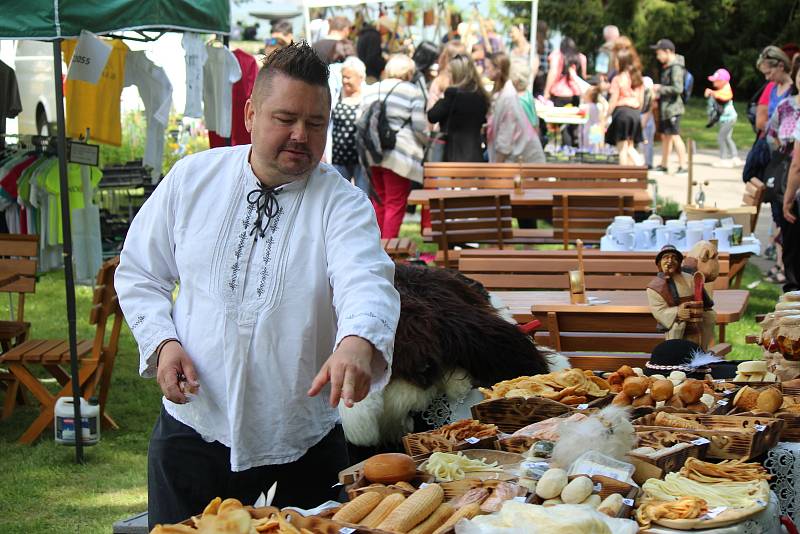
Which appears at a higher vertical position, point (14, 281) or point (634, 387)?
point (634, 387)

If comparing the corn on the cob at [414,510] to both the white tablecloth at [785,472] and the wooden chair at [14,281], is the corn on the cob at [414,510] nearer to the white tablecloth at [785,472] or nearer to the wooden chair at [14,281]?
the white tablecloth at [785,472]

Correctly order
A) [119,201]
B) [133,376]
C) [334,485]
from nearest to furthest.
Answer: [334,485]
[133,376]
[119,201]

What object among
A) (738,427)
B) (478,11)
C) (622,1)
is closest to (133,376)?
(738,427)

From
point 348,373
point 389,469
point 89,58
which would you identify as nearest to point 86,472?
point 89,58

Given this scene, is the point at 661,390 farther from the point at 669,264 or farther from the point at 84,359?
the point at 84,359

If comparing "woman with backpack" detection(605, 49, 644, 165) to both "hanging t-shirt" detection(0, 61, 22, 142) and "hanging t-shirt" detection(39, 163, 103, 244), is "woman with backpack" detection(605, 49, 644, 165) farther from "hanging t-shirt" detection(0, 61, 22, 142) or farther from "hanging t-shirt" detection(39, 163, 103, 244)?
"hanging t-shirt" detection(0, 61, 22, 142)

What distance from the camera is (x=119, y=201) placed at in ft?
47.5

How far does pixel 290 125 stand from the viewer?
2.76 metres

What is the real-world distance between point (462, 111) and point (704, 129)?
14.9 metres

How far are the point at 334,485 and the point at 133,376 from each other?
5.44 meters

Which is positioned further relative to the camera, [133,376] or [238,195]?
[133,376]

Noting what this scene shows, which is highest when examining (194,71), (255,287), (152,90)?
(194,71)

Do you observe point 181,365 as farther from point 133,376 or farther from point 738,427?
point 133,376

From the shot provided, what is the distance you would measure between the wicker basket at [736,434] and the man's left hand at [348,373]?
144cm
